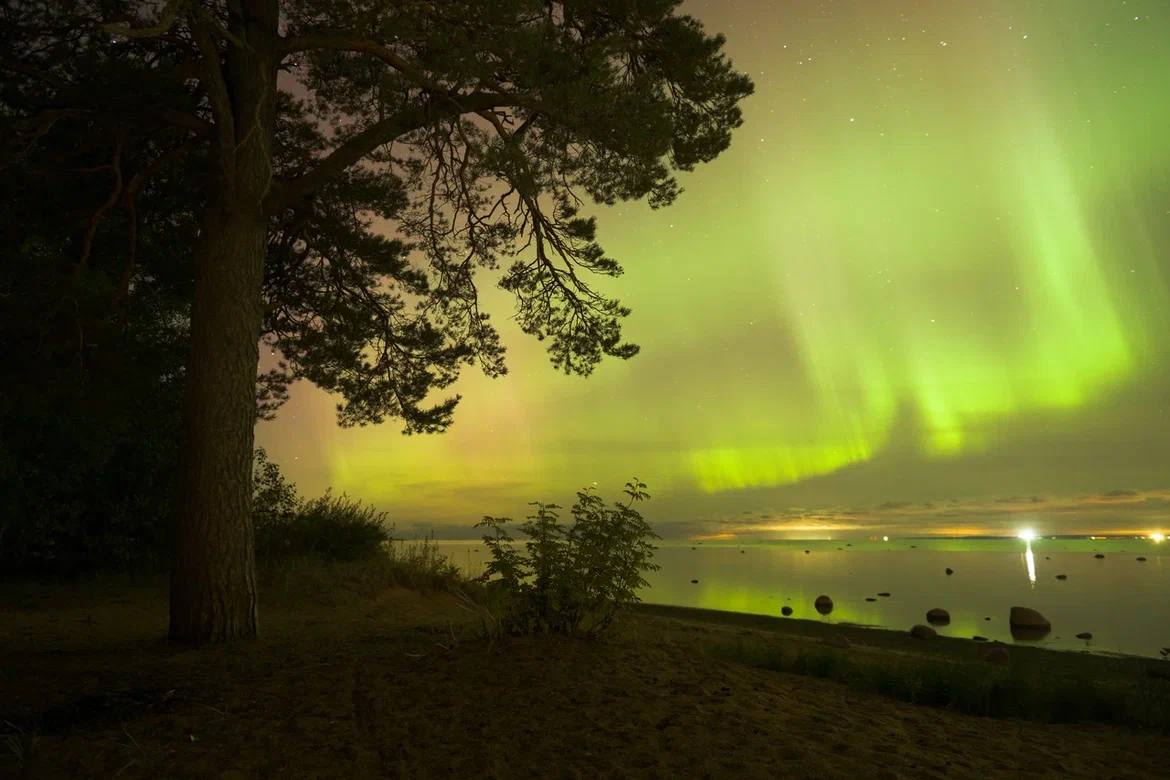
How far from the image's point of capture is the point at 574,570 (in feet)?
25.2

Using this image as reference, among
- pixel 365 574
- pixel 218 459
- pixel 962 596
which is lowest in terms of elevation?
pixel 962 596

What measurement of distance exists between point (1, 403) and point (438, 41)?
7810 millimetres

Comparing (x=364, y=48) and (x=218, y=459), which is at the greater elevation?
(x=364, y=48)

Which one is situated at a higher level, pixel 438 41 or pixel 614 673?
pixel 438 41

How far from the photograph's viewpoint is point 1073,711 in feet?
25.1

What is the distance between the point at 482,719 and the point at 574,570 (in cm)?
213

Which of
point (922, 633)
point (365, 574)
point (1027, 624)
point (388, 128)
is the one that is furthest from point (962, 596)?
point (388, 128)

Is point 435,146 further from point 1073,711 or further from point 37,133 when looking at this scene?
point 1073,711

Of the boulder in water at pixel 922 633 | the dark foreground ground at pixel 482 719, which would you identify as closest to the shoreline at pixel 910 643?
the boulder in water at pixel 922 633

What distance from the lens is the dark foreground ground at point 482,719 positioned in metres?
5.05

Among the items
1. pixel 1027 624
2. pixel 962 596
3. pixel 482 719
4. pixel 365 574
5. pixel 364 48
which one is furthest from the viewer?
pixel 962 596

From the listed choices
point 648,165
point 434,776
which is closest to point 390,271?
point 648,165

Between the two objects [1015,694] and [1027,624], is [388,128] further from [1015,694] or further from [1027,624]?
[1027,624]

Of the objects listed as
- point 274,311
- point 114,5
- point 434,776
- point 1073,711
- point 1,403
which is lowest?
point 1073,711
